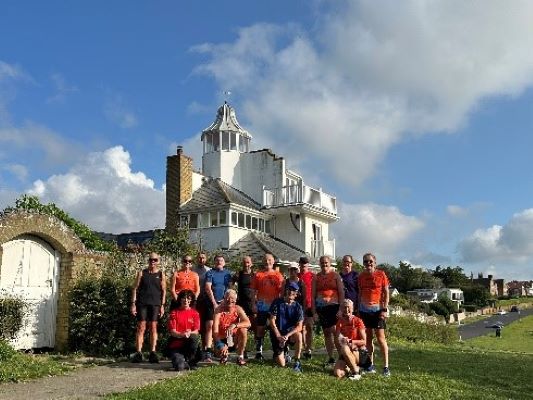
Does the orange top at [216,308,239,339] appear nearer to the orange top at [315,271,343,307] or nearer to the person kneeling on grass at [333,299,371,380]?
the orange top at [315,271,343,307]

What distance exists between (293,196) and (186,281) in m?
22.2

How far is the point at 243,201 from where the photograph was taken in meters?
32.2

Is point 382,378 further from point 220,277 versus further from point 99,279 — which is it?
point 99,279

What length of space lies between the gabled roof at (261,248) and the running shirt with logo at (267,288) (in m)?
16.5

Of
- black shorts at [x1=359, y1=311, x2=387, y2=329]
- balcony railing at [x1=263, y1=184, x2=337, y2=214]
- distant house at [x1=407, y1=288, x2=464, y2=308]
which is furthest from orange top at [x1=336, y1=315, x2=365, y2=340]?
distant house at [x1=407, y1=288, x2=464, y2=308]

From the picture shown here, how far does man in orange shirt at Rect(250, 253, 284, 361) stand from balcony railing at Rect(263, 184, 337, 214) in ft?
69.8

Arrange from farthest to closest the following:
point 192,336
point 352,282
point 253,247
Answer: point 253,247, point 352,282, point 192,336

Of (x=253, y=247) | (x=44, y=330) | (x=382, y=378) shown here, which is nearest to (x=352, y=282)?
(x=382, y=378)

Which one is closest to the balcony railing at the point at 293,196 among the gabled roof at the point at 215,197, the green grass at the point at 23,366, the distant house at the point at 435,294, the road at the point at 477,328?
the gabled roof at the point at 215,197

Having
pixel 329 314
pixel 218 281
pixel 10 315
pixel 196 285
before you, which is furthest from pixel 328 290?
pixel 10 315

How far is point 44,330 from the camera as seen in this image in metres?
11.2

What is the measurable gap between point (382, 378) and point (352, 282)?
188 cm

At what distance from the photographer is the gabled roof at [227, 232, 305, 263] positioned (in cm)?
2777

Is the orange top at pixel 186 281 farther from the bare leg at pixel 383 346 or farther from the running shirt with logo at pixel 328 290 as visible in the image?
the bare leg at pixel 383 346
